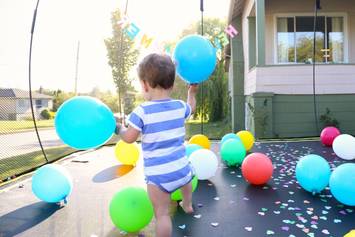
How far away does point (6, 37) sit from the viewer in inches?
262

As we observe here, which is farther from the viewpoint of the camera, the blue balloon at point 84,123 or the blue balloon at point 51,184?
the blue balloon at point 51,184

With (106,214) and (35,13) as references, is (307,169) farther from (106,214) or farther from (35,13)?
(35,13)

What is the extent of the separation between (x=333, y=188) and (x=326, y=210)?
0.25 meters

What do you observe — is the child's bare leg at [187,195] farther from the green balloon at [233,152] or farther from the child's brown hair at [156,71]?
the green balloon at [233,152]

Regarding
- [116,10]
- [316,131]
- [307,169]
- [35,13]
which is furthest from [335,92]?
[116,10]

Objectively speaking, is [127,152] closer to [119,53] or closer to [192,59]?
[192,59]

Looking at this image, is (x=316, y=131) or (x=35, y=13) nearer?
(x=35, y=13)

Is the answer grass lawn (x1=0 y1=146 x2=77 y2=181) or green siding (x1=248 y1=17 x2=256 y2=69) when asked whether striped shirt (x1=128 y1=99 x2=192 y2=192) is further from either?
green siding (x1=248 y1=17 x2=256 y2=69)

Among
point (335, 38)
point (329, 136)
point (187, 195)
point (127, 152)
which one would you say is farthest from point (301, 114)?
point (187, 195)

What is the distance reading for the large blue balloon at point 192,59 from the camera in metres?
3.15

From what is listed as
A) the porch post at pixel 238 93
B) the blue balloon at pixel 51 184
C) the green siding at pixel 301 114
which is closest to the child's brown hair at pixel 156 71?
the blue balloon at pixel 51 184

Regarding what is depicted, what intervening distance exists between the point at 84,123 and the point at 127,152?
125 inches

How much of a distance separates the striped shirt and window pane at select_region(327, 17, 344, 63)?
999cm

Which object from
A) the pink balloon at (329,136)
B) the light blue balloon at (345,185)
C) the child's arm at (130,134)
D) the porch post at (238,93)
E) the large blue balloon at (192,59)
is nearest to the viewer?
the child's arm at (130,134)
